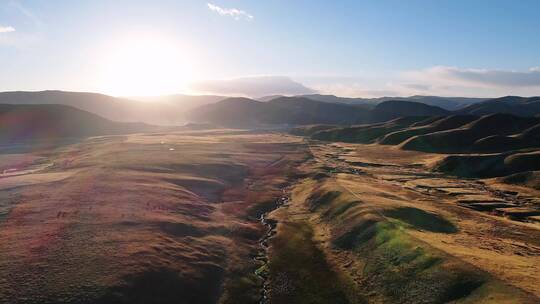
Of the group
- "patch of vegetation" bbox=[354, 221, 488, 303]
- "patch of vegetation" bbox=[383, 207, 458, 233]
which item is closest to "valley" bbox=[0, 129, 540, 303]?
"patch of vegetation" bbox=[354, 221, 488, 303]

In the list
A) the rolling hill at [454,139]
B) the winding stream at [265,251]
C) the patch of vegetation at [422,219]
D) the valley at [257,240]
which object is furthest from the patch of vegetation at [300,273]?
the rolling hill at [454,139]

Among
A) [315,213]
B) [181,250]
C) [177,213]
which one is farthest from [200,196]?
[181,250]

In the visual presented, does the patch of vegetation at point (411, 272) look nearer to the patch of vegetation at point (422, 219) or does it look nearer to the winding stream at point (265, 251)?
the patch of vegetation at point (422, 219)

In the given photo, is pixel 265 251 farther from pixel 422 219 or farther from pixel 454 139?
pixel 454 139

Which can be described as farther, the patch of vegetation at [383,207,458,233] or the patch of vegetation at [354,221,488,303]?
the patch of vegetation at [383,207,458,233]

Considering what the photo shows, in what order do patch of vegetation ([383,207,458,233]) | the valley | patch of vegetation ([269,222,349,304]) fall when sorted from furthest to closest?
patch of vegetation ([383,207,458,233]) < patch of vegetation ([269,222,349,304]) < the valley

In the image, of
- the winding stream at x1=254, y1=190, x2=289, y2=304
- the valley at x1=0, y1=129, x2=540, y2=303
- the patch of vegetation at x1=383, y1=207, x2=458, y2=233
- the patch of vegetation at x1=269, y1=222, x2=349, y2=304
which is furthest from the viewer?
the patch of vegetation at x1=383, y1=207, x2=458, y2=233

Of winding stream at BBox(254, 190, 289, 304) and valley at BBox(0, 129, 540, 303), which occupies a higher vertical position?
valley at BBox(0, 129, 540, 303)

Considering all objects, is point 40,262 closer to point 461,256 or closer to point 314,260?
point 314,260

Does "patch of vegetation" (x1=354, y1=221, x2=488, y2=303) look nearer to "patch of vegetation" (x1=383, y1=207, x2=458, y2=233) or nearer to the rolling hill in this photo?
"patch of vegetation" (x1=383, y1=207, x2=458, y2=233)

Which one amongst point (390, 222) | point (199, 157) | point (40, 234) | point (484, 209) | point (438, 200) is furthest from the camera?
point (199, 157)

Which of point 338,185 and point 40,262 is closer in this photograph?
point 40,262
